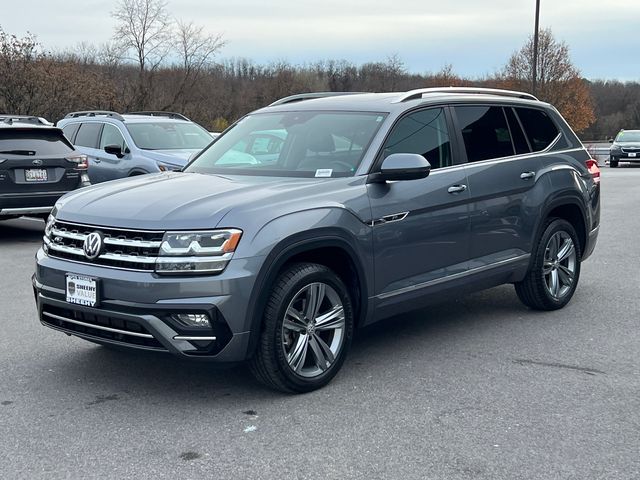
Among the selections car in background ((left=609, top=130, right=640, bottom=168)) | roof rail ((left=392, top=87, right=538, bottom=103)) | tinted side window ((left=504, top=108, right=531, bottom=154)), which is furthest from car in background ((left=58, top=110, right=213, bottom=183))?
car in background ((left=609, top=130, right=640, bottom=168))

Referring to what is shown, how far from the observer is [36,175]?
36.5 feet

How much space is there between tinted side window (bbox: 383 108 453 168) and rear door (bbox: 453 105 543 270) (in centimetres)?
19

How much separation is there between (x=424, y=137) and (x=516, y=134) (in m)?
1.27

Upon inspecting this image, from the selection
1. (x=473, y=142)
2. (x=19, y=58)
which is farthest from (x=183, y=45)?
(x=473, y=142)

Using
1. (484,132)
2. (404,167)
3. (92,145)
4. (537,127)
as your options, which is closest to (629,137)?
(92,145)

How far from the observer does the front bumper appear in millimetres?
4285

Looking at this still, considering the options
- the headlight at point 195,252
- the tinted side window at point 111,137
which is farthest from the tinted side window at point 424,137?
the tinted side window at point 111,137

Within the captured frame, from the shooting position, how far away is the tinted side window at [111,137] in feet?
45.5

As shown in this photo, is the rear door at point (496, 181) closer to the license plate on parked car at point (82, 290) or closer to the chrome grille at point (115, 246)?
the chrome grille at point (115, 246)

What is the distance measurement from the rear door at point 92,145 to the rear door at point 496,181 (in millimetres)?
8969

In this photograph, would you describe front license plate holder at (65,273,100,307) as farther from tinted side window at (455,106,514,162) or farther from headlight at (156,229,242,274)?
tinted side window at (455,106,514,162)

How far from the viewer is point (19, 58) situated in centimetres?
2525

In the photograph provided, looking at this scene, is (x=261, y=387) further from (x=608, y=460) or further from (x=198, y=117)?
(x=198, y=117)

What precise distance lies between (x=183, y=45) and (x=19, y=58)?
19935mm
